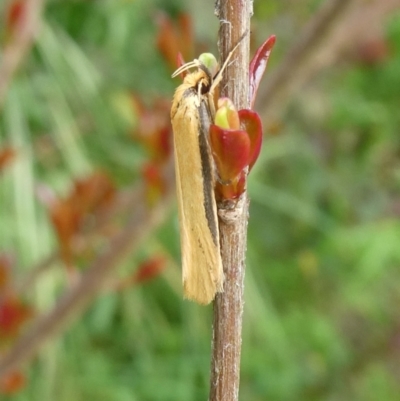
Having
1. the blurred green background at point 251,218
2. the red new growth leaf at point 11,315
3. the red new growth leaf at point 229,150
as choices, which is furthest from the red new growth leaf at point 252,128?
the blurred green background at point 251,218

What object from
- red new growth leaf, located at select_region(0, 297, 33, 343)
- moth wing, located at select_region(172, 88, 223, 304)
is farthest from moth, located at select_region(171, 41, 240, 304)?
red new growth leaf, located at select_region(0, 297, 33, 343)

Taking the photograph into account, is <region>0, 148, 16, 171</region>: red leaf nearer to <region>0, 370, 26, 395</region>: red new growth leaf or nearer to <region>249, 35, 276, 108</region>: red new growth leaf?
<region>0, 370, 26, 395</region>: red new growth leaf

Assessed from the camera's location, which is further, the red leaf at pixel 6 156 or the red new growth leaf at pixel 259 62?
the red leaf at pixel 6 156

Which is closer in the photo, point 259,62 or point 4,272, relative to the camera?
point 259,62

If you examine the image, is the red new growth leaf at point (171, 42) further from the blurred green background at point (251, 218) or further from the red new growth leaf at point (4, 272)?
the blurred green background at point (251, 218)

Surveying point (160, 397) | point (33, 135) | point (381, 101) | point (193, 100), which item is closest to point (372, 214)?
point (381, 101)

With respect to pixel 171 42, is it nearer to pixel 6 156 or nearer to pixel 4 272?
pixel 6 156

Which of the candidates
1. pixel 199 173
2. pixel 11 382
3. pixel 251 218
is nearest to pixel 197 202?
pixel 199 173

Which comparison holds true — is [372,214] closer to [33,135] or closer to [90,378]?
[90,378]
